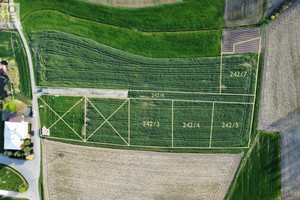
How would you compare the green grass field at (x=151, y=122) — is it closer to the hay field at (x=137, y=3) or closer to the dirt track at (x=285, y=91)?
the dirt track at (x=285, y=91)

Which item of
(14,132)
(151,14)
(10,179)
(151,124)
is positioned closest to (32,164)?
(10,179)

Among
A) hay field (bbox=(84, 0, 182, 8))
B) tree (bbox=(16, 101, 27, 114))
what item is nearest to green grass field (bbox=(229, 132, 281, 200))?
hay field (bbox=(84, 0, 182, 8))

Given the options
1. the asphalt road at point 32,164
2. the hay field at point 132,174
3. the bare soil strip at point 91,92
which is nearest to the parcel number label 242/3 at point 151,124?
the hay field at point 132,174

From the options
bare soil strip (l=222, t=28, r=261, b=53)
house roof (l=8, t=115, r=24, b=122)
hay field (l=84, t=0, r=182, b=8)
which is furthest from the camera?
house roof (l=8, t=115, r=24, b=122)

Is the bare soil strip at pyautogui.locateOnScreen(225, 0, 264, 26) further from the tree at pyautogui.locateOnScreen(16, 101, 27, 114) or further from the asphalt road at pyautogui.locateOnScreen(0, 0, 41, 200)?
the tree at pyautogui.locateOnScreen(16, 101, 27, 114)

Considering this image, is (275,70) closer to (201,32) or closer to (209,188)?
(201,32)
